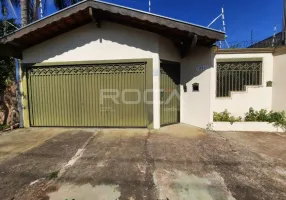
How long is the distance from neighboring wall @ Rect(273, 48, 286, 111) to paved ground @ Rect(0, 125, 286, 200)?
1.40 meters

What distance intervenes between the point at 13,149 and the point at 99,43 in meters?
4.23

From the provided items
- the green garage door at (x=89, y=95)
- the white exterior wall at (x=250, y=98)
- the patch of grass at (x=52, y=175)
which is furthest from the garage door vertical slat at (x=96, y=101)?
the white exterior wall at (x=250, y=98)

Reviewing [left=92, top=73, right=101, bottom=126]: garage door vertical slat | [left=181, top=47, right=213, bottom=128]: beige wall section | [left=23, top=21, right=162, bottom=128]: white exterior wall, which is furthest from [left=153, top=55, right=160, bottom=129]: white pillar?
[left=92, top=73, right=101, bottom=126]: garage door vertical slat

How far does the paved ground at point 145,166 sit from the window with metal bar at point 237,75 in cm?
204

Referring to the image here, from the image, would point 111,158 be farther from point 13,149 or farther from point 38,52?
point 38,52

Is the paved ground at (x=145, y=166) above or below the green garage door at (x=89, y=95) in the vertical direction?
below

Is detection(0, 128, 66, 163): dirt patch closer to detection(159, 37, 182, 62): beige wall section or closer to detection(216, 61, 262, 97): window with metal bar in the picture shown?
detection(159, 37, 182, 62): beige wall section

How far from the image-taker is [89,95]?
7055 mm

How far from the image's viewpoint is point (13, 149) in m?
5.09

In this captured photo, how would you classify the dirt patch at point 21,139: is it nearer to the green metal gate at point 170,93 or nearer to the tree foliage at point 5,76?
the tree foliage at point 5,76

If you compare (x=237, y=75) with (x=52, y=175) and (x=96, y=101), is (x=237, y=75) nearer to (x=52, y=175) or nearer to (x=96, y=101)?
(x=96, y=101)

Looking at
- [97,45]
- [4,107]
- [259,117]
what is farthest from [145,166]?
[4,107]

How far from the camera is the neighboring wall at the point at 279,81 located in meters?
6.82

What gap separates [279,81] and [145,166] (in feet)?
20.4
